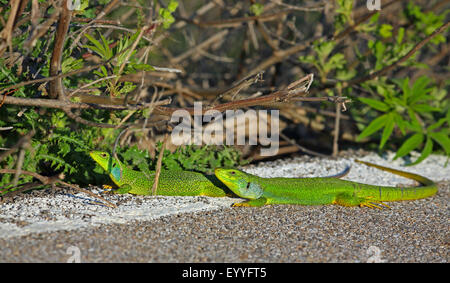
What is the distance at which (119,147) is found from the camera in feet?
12.3

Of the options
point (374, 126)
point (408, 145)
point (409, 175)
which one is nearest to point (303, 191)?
point (409, 175)

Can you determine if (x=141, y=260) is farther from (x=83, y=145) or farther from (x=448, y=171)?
(x=448, y=171)

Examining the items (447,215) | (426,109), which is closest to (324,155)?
(426,109)

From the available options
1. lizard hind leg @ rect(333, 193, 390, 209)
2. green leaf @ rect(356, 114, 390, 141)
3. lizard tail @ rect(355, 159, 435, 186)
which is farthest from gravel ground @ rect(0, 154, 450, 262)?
green leaf @ rect(356, 114, 390, 141)

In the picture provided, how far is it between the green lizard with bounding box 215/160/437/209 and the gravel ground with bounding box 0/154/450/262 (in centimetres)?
7

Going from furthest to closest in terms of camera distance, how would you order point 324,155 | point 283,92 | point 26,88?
point 324,155 < point 26,88 < point 283,92

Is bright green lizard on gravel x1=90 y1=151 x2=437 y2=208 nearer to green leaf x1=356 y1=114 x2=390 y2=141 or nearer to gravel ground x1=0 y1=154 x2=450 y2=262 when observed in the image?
gravel ground x1=0 y1=154 x2=450 y2=262

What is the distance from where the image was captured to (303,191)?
331 cm

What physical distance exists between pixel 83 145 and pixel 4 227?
102cm

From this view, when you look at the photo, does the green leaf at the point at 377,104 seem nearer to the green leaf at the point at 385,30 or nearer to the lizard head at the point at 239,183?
the green leaf at the point at 385,30

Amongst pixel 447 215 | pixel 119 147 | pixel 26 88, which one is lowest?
pixel 447 215

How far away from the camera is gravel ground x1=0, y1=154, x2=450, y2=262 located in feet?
7.72

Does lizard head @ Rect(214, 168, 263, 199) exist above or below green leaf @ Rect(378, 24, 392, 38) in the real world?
below

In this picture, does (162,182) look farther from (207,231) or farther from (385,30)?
(385,30)
